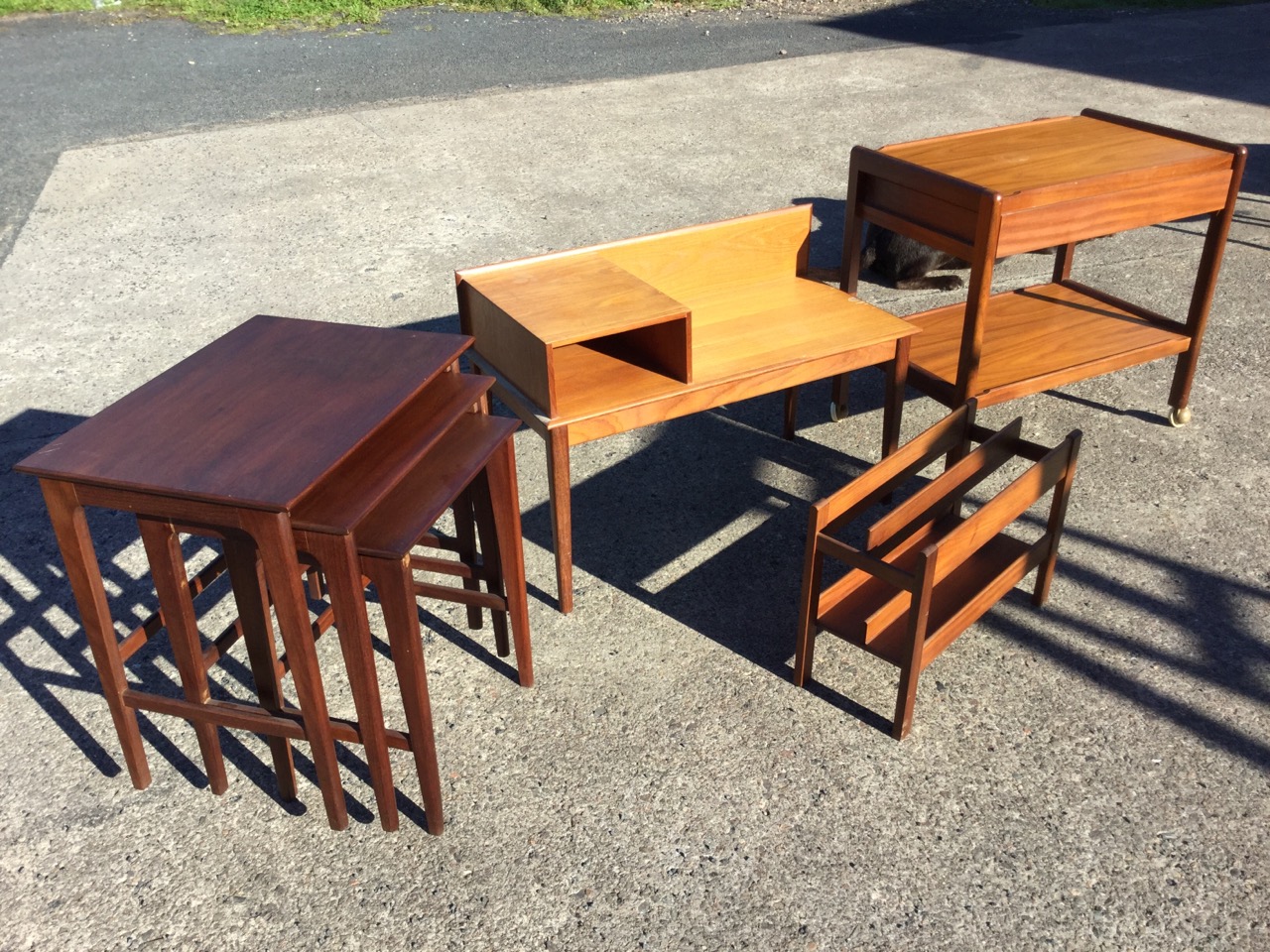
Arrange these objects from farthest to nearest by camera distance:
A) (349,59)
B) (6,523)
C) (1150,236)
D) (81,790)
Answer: (349,59) < (1150,236) < (6,523) < (81,790)

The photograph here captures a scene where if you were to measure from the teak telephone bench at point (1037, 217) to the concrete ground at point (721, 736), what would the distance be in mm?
345

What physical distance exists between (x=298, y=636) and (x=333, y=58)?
26.4 ft

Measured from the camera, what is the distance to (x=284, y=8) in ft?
34.2

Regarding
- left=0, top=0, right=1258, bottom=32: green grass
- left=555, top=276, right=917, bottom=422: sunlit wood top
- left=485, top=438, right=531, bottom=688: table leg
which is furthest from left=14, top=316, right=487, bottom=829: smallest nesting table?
left=0, top=0, right=1258, bottom=32: green grass

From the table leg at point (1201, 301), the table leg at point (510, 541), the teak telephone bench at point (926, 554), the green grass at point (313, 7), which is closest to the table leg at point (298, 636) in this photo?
the table leg at point (510, 541)

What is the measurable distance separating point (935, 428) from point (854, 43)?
741cm

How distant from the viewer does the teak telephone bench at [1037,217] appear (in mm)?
3236

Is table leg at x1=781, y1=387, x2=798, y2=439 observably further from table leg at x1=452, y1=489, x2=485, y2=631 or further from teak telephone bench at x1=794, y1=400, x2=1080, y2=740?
table leg at x1=452, y1=489, x2=485, y2=631

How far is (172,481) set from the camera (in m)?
1.97

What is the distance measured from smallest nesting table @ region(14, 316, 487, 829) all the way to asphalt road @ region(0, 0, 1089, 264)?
494 centimetres

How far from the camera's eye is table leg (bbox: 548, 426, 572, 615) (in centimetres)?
290

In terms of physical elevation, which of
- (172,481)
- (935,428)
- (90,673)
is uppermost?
(172,481)

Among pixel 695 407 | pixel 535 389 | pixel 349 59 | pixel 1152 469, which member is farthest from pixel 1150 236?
pixel 349 59

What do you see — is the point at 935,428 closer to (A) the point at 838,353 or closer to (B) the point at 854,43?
(A) the point at 838,353
